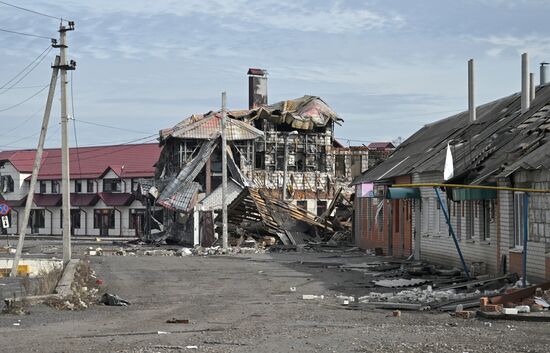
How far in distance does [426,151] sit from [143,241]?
30368mm

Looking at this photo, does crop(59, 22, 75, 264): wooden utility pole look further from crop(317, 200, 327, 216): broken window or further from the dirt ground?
crop(317, 200, 327, 216): broken window

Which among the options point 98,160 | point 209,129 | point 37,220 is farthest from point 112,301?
point 37,220

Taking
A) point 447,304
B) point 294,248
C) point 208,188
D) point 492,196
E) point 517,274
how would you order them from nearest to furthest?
point 447,304 → point 517,274 → point 492,196 → point 294,248 → point 208,188

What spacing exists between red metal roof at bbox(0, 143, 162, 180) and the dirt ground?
5886 centimetres

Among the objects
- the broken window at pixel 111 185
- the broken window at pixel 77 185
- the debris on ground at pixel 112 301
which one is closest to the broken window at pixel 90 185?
the broken window at pixel 77 185

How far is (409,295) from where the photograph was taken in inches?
784

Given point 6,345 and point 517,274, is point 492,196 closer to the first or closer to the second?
point 517,274

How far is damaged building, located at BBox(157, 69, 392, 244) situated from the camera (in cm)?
5894

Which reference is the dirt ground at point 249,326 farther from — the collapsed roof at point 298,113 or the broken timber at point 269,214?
the collapsed roof at point 298,113

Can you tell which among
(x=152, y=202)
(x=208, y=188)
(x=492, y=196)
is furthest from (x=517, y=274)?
(x=152, y=202)

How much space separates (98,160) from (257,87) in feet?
72.0

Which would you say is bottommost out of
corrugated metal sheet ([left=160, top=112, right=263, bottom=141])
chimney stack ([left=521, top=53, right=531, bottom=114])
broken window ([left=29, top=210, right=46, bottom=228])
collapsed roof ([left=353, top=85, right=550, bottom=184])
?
broken window ([left=29, top=210, right=46, bottom=228])

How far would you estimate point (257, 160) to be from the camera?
67.8 metres

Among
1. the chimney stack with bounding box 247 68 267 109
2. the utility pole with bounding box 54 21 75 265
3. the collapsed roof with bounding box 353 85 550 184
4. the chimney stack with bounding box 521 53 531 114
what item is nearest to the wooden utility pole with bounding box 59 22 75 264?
the utility pole with bounding box 54 21 75 265
